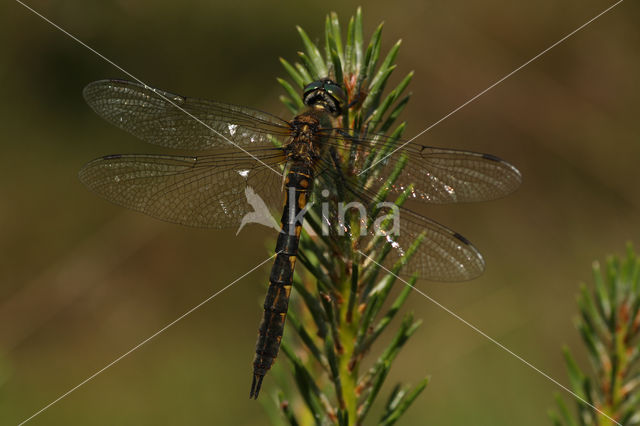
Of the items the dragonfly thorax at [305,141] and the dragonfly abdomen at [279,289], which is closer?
the dragonfly abdomen at [279,289]

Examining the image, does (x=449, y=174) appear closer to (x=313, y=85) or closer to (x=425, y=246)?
(x=425, y=246)

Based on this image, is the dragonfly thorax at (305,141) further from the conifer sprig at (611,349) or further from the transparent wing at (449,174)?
the conifer sprig at (611,349)

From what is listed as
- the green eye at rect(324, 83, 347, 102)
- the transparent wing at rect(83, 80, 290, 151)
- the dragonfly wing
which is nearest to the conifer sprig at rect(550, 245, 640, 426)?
the dragonfly wing

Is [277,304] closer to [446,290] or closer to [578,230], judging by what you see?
[446,290]

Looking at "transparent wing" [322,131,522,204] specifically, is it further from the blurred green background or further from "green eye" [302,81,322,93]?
the blurred green background

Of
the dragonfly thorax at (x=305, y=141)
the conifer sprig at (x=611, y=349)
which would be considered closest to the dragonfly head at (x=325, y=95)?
the dragonfly thorax at (x=305, y=141)

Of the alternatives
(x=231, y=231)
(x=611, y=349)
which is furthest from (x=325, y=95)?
(x=231, y=231)

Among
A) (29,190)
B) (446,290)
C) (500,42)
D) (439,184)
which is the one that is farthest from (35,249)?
(500,42)
